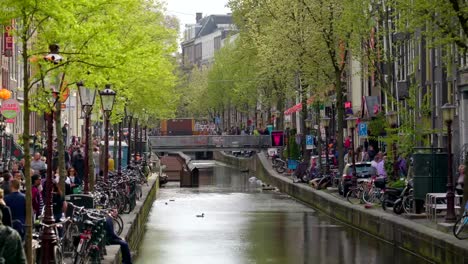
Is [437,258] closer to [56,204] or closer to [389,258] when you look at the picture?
[389,258]

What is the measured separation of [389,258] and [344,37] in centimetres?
2222

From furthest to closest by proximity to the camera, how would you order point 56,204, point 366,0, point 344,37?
point 344,37, point 366,0, point 56,204

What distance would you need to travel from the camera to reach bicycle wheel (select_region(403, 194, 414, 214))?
36.7m

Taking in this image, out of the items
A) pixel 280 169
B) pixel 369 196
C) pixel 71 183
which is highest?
pixel 71 183

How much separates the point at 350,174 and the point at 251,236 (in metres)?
10.1

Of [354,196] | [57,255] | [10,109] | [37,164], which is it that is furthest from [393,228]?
[57,255]

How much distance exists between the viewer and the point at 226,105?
147m

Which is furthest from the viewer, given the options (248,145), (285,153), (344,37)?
(248,145)

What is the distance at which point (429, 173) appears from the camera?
35500 millimetres

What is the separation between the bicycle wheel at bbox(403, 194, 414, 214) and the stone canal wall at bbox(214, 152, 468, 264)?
0.44 m

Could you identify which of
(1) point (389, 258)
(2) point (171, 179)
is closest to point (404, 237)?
(1) point (389, 258)

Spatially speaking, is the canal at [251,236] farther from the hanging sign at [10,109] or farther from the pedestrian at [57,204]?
the pedestrian at [57,204]

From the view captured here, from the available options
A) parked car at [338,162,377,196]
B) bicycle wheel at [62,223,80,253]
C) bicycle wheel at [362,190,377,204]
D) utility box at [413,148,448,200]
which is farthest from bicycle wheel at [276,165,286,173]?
bicycle wheel at [62,223,80,253]

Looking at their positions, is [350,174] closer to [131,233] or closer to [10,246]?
[131,233]
